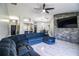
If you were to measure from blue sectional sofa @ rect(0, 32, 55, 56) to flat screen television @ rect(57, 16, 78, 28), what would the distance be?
14.5 inches

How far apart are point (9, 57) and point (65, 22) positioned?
4.41 feet

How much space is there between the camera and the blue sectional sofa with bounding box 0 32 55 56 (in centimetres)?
169

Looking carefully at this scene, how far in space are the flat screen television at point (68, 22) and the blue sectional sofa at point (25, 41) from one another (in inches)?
14.5

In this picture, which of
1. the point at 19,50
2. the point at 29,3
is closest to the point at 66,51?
the point at 19,50

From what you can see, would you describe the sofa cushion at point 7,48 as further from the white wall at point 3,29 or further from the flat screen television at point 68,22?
the flat screen television at point 68,22

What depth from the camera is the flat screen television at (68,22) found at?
5.87 ft

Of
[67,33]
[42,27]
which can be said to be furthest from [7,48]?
[67,33]

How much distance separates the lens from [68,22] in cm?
185

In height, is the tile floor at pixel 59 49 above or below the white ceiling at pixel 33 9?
below

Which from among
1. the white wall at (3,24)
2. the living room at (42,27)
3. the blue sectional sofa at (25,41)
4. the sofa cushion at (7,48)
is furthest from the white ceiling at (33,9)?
the sofa cushion at (7,48)

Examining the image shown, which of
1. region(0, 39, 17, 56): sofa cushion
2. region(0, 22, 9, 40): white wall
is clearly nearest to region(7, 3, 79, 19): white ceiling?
region(0, 22, 9, 40): white wall

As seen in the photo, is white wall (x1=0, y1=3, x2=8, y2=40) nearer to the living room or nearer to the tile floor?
the living room

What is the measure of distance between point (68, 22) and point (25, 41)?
39.4 inches

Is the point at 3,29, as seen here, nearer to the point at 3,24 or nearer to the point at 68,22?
the point at 3,24
